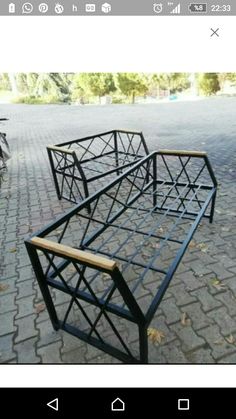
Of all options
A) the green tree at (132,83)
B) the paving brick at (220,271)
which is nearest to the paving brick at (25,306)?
the paving brick at (220,271)

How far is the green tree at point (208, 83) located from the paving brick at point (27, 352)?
34983 millimetres

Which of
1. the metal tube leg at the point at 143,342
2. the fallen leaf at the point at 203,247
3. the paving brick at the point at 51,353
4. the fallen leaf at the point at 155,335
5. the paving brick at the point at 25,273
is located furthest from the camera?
the fallen leaf at the point at 203,247

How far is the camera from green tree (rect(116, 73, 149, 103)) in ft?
90.4

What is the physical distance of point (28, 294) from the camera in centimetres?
335

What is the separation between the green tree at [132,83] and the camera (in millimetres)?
27562

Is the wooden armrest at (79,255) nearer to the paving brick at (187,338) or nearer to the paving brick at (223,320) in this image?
the paving brick at (187,338)

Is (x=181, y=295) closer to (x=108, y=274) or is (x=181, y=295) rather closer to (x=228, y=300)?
(x=228, y=300)

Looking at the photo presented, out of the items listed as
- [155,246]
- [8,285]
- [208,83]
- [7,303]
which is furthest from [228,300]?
[208,83]

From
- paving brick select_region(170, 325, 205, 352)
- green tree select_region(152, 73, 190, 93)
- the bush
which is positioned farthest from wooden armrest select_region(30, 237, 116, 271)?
green tree select_region(152, 73, 190, 93)

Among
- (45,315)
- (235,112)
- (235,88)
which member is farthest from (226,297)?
(235,88)

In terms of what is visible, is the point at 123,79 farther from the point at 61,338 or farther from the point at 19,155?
the point at 61,338

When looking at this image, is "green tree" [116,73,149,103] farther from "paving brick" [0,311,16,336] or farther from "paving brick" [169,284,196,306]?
"paving brick" [0,311,16,336]
